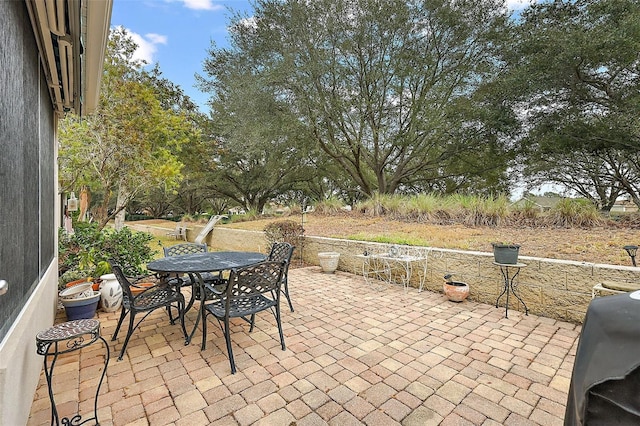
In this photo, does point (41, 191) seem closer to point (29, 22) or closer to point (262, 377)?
point (29, 22)

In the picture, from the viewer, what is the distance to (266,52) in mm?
8539

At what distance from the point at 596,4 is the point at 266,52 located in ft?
24.7

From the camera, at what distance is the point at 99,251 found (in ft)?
14.0

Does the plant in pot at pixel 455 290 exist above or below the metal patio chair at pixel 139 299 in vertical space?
below

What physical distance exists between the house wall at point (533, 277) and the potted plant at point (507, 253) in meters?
0.34

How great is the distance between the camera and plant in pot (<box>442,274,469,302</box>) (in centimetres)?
403

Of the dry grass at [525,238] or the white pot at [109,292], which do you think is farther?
the dry grass at [525,238]

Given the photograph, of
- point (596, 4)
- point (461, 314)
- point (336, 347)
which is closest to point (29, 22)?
point (336, 347)

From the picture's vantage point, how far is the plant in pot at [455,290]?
4031 mm

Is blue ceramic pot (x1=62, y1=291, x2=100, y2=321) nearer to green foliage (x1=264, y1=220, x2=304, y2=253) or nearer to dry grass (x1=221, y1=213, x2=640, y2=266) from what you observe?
green foliage (x1=264, y1=220, x2=304, y2=253)

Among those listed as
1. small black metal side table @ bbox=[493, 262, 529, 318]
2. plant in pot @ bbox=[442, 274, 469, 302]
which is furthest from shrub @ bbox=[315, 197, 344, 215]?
small black metal side table @ bbox=[493, 262, 529, 318]

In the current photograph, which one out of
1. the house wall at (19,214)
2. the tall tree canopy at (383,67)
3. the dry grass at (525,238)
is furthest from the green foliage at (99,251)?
the tall tree canopy at (383,67)

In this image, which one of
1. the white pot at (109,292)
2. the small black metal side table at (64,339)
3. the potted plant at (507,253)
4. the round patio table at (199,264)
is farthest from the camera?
the white pot at (109,292)

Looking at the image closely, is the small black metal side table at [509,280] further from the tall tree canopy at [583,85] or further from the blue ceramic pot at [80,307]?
the blue ceramic pot at [80,307]
